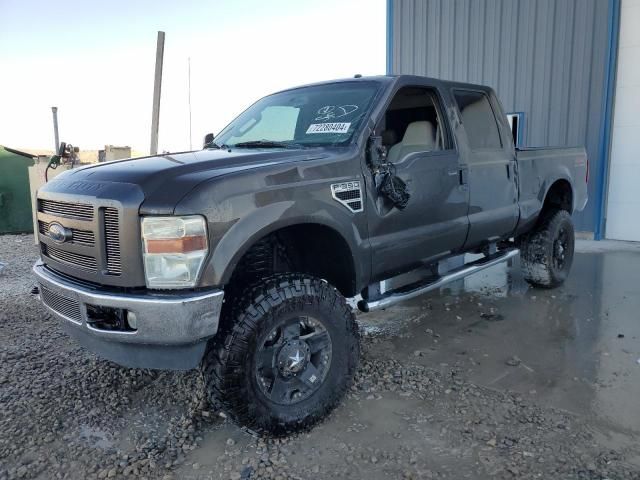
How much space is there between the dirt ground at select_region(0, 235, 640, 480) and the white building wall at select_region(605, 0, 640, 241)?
409 cm

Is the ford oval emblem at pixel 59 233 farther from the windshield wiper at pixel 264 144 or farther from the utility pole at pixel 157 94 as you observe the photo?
the utility pole at pixel 157 94

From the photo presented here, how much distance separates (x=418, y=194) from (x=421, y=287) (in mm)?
711

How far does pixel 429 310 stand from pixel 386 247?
2001mm

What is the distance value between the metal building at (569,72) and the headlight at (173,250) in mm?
7728

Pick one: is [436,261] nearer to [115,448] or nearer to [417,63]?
[115,448]

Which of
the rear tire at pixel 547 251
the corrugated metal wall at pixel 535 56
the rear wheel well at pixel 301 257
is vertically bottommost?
the rear tire at pixel 547 251

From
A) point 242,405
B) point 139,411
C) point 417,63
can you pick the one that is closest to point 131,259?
point 242,405

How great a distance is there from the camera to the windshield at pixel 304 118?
3.57 meters

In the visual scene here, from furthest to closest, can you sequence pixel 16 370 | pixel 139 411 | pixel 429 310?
pixel 429 310 < pixel 16 370 < pixel 139 411

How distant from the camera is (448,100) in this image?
4293 millimetres

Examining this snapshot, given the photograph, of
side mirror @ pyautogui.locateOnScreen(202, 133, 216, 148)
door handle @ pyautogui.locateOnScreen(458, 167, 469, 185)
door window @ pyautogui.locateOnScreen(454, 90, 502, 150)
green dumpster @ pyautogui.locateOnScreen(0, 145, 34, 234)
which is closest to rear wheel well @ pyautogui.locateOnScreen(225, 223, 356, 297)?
door handle @ pyautogui.locateOnScreen(458, 167, 469, 185)

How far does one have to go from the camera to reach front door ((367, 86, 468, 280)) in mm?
3504

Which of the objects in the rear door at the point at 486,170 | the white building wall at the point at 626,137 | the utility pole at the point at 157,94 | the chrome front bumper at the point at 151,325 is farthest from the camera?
the utility pole at the point at 157,94

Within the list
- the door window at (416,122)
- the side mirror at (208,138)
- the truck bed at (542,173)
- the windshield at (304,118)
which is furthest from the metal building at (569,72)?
the side mirror at (208,138)
